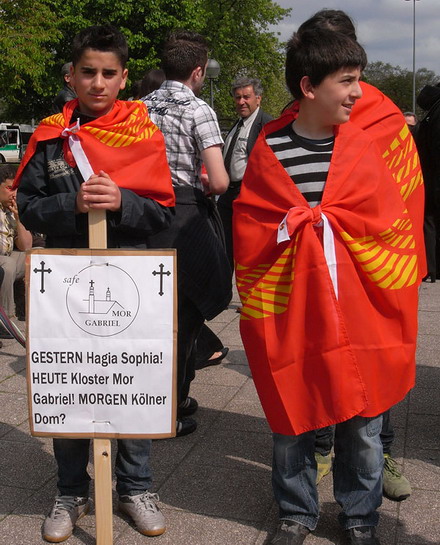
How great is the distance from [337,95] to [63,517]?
1.99 meters

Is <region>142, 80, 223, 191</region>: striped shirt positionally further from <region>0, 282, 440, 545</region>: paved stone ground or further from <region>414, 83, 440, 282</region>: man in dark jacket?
<region>0, 282, 440, 545</region>: paved stone ground

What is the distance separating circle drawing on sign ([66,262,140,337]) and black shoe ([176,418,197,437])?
1.48 metres

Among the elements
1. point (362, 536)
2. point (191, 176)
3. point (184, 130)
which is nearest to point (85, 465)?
point (362, 536)

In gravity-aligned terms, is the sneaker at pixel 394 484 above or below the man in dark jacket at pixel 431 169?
below

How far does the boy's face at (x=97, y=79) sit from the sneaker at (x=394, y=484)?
2036mm

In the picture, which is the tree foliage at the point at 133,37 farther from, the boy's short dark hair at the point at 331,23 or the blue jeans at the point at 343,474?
the blue jeans at the point at 343,474

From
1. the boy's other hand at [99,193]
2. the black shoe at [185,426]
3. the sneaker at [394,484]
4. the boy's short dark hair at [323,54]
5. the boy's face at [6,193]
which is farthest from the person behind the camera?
the boy's face at [6,193]

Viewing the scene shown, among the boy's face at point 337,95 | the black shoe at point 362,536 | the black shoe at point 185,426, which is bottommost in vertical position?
the black shoe at point 185,426

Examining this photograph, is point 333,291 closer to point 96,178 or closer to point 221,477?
A: point 96,178

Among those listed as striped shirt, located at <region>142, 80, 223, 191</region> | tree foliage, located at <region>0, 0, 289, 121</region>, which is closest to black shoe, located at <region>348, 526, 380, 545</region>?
striped shirt, located at <region>142, 80, 223, 191</region>

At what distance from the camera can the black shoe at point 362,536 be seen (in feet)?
9.85

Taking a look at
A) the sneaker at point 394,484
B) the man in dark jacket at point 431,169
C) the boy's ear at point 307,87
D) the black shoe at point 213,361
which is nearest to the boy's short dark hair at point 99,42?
the boy's ear at point 307,87

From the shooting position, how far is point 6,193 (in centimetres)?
725

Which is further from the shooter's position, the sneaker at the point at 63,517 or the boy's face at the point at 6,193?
the boy's face at the point at 6,193
